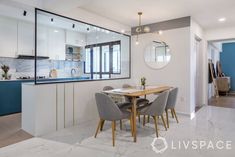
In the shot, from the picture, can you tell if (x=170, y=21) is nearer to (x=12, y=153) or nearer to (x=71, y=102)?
(x=71, y=102)

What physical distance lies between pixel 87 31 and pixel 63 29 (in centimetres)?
115

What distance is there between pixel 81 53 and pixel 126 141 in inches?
123

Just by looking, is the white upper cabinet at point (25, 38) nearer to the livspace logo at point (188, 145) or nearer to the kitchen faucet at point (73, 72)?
the kitchen faucet at point (73, 72)

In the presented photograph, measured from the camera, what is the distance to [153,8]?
3777 mm

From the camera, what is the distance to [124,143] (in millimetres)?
2740

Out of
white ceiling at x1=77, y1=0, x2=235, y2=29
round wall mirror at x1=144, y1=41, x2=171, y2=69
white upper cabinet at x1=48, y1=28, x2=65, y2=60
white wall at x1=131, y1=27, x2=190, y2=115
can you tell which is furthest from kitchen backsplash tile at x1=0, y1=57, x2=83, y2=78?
white wall at x1=131, y1=27, x2=190, y2=115

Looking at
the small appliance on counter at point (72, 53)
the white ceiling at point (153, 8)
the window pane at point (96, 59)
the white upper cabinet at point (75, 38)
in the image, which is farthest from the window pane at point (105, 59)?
the small appliance on counter at point (72, 53)

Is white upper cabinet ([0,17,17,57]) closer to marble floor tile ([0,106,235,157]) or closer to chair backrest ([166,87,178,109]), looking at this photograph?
marble floor tile ([0,106,235,157])

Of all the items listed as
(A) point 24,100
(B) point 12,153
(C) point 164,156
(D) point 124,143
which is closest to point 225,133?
(C) point 164,156

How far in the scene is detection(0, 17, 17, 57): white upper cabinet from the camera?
4.55m

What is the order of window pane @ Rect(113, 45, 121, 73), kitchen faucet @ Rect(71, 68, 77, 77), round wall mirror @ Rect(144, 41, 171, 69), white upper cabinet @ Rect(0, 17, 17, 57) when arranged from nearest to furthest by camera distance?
1. white upper cabinet @ Rect(0, 17, 17, 57)
2. round wall mirror @ Rect(144, 41, 171, 69)
3. window pane @ Rect(113, 45, 121, 73)
4. kitchen faucet @ Rect(71, 68, 77, 77)

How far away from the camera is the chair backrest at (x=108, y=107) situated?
2746 millimetres

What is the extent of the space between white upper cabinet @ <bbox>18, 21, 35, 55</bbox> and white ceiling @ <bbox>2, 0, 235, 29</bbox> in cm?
228

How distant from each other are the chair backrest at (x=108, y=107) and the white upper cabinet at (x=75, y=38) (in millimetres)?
2541
